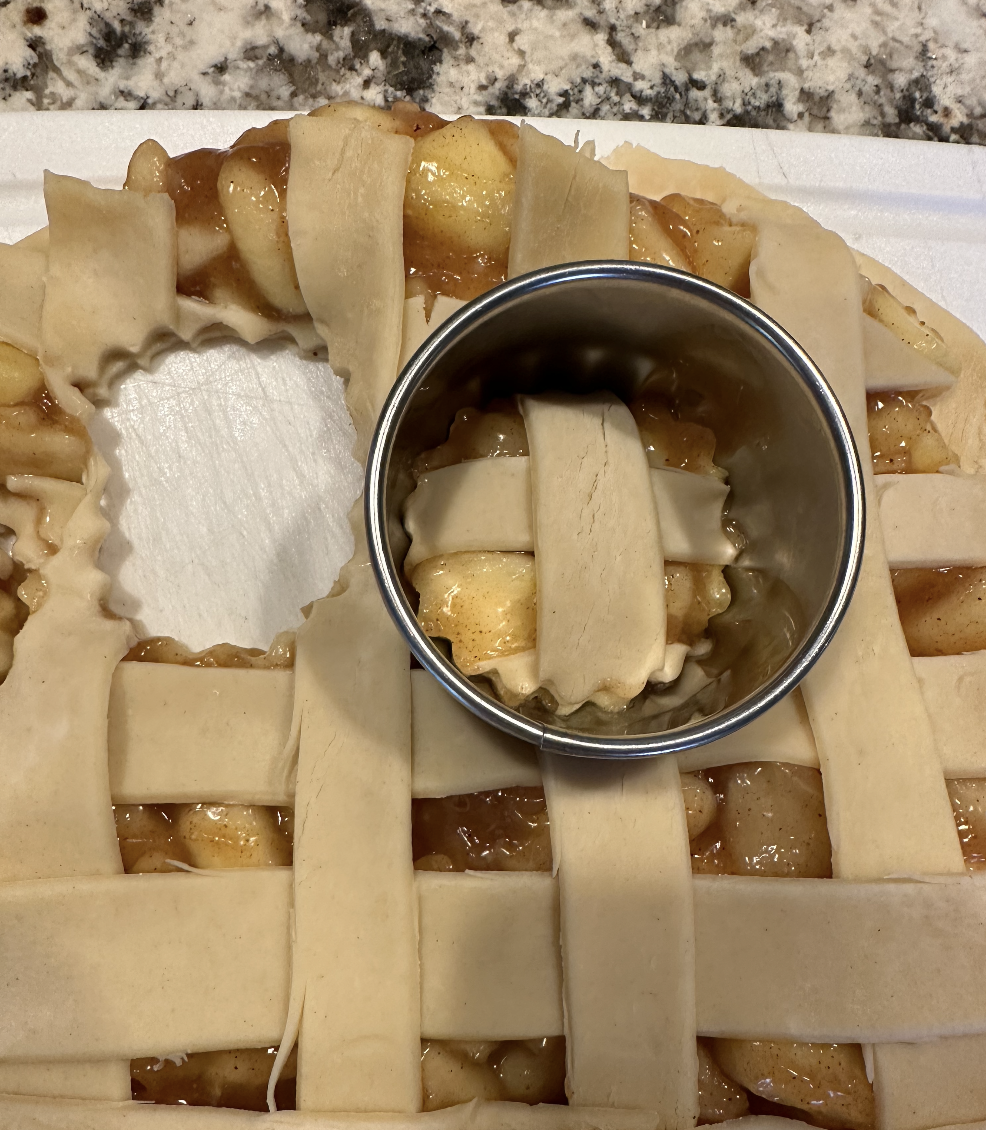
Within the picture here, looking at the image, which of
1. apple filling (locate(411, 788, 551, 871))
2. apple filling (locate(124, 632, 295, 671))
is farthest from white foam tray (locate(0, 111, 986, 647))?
apple filling (locate(411, 788, 551, 871))

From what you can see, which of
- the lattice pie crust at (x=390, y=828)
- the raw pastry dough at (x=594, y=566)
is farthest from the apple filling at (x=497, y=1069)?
the raw pastry dough at (x=594, y=566)

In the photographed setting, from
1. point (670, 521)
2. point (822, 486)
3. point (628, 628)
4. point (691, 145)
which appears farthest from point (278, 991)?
point (691, 145)

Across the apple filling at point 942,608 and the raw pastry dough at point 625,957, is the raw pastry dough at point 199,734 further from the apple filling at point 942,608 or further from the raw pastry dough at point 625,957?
the apple filling at point 942,608

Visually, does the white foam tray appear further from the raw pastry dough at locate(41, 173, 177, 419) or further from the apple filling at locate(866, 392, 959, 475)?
the apple filling at locate(866, 392, 959, 475)

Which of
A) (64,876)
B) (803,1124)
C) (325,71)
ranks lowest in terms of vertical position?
(803,1124)

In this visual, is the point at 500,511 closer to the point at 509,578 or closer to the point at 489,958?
the point at 509,578

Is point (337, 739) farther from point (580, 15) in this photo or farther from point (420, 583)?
point (580, 15)
